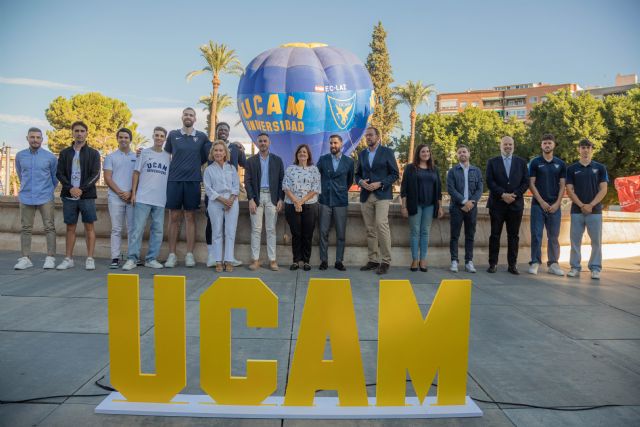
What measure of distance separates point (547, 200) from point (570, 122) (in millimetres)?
36822

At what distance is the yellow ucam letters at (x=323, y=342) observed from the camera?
2.85 m

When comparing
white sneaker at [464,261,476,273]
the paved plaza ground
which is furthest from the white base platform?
white sneaker at [464,261,476,273]

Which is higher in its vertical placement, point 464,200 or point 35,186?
point 35,186

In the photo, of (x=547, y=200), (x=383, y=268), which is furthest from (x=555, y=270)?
(x=383, y=268)

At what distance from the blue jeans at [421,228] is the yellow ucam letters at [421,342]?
16.4ft

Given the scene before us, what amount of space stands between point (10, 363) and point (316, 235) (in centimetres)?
540

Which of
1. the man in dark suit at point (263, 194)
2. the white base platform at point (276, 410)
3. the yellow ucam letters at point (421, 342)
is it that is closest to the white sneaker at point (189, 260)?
the man in dark suit at point (263, 194)

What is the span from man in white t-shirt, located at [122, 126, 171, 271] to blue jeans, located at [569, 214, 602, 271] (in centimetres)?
669

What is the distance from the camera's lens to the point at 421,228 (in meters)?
7.91

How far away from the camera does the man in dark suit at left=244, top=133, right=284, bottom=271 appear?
7660 mm

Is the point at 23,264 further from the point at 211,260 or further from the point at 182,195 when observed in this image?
the point at 211,260

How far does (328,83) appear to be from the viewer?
2105cm

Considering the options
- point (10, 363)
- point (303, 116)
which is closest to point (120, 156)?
point (10, 363)

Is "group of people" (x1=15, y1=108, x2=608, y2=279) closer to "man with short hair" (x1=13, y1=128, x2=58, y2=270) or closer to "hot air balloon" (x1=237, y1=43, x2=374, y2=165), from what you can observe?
"man with short hair" (x1=13, y1=128, x2=58, y2=270)
